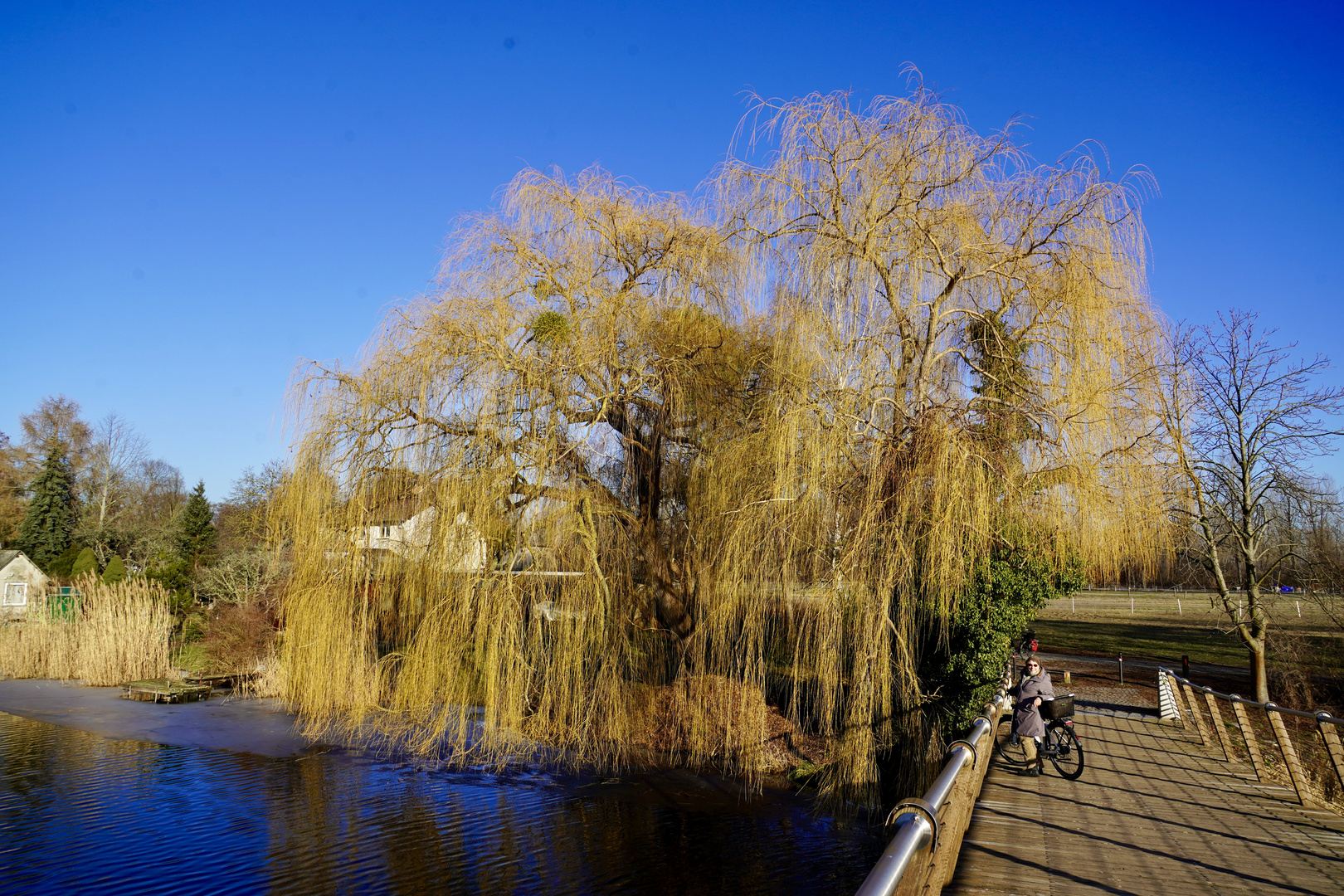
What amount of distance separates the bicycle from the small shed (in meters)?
40.4

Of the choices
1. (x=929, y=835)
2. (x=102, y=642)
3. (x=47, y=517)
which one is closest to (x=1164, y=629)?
(x=929, y=835)

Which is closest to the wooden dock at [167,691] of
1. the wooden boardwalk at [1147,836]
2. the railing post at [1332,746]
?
the wooden boardwalk at [1147,836]

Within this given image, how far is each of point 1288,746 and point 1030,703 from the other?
2.39 meters

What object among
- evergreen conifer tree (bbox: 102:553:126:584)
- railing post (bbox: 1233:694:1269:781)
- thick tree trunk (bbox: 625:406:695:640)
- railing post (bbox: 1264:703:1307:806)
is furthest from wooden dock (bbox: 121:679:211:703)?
railing post (bbox: 1264:703:1307:806)

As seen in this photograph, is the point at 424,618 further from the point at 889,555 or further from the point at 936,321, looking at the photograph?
the point at 936,321

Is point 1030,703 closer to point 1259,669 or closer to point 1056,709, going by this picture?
point 1056,709

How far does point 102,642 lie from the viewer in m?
22.2

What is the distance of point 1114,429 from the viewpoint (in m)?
10.3

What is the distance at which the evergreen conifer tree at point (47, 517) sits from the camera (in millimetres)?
42500

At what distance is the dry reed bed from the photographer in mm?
22219

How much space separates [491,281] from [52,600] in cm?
2289

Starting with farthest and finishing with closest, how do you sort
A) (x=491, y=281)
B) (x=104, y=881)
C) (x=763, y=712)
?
(x=491, y=281), (x=763, y=712), (x=104, y=881)

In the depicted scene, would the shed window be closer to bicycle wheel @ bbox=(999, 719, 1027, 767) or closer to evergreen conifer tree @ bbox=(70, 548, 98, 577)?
evergreen conifer tree @ bbox=(70, 548, 98, 577)

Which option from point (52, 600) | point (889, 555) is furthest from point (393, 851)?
point (52, 600)
